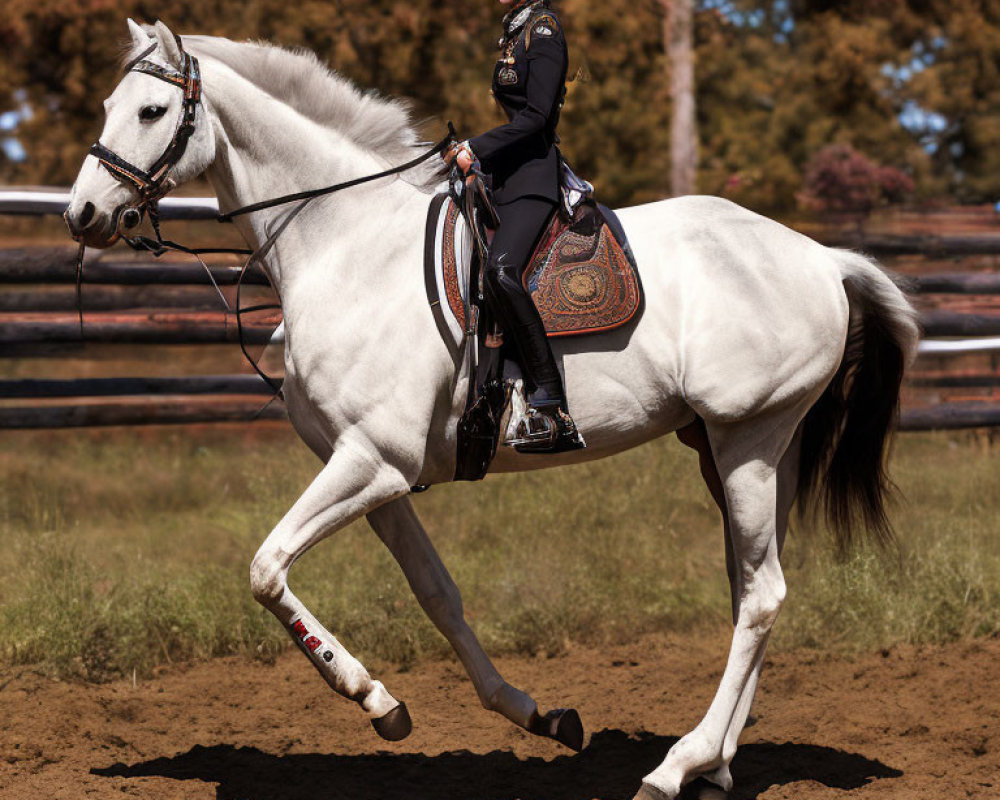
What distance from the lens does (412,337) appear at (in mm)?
4285

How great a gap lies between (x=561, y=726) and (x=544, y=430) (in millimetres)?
1187

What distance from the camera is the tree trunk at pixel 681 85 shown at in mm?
15750

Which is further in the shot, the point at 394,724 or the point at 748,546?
the point at 748,546

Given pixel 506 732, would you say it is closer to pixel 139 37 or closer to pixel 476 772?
pixel 476 772

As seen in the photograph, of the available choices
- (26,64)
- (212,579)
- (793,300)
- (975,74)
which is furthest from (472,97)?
(793,300)

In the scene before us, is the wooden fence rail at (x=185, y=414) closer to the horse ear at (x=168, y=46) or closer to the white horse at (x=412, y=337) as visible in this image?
the white horse at (x=412, y=337)

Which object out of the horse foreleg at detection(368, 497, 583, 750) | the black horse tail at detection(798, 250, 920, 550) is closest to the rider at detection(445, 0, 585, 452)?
the horse foreleg at detection(368, 497, 583, 750)

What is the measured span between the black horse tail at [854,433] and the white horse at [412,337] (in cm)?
18

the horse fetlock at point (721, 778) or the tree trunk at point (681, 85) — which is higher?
the tree trunk at point (681, 85)

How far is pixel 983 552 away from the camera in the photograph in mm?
6855

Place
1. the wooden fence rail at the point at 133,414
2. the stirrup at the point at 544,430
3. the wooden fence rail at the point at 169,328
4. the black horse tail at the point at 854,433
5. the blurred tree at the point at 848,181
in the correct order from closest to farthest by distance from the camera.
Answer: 1. the stirrup at the point at 544,430
2. the black horse tail at the point at 854,433
3. the wooden fence rail at the point at 133,414
4. the wooden fence rail at the point at 169,328
5. the blurred tree at the point at 848,181

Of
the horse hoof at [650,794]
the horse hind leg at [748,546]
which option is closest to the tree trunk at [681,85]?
the horse hind leg at [748,546]

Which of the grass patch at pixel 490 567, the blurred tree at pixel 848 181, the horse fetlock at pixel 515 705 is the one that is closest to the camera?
the horse fetlock at pixel 515 705

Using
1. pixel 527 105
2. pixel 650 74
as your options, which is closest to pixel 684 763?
pixel 527 105
